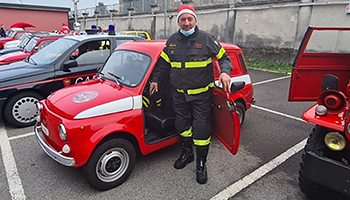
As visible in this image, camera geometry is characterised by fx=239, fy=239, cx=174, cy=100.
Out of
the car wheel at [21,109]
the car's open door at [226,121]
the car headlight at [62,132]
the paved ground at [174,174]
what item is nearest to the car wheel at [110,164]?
the paved ground at [174,174]

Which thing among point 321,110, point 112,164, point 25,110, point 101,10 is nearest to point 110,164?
point 112,164

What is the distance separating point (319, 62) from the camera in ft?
12.7

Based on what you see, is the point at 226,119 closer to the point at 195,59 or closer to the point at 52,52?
the point at 195,59

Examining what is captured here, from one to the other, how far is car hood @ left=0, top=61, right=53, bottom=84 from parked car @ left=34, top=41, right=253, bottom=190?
5.62 ft

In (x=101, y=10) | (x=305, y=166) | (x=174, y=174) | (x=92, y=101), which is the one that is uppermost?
(x=101, y=10)

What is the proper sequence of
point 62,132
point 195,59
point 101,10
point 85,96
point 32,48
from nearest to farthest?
point 62,132
point 195,59
point 85,96
point 32,48
point 101,10

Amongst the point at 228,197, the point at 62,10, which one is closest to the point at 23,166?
the point at 228,197

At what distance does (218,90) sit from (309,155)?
46.9 inches

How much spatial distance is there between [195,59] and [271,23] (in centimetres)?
1115

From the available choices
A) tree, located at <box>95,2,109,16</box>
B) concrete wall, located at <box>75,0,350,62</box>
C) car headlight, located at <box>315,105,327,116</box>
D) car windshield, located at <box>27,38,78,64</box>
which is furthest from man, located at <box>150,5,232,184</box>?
tree, located at <box>95,2,109,16</box>

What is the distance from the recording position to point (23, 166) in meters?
3.32

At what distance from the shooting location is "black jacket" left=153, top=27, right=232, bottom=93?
2898 millimetres

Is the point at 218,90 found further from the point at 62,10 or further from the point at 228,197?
the point at 62,10

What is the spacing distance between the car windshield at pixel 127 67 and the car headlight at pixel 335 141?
7.32 ft
